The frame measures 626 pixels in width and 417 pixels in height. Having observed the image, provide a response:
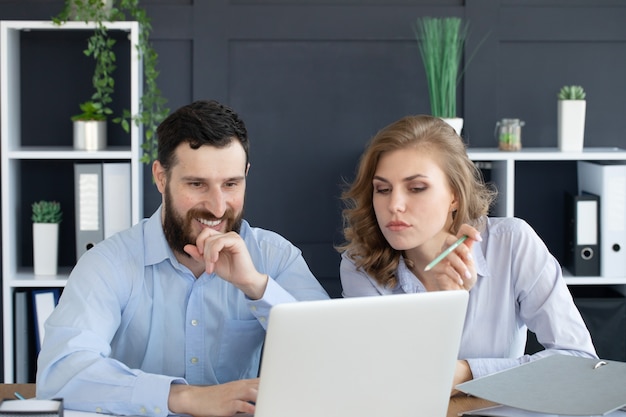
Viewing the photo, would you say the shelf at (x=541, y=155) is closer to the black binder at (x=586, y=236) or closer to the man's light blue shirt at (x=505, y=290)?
the black binder at (x=586, y=236)

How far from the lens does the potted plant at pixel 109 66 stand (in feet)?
11.6

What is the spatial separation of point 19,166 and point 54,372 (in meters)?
2.07

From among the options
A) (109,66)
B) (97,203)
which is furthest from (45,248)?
(109,66)

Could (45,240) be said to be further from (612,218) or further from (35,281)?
(612,218)

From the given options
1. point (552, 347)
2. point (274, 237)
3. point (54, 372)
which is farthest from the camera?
point (274, 237)

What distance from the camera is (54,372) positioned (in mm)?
1905

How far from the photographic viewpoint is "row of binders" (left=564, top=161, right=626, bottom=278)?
3.67 m

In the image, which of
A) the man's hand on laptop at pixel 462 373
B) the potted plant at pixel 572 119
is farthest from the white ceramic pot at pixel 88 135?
the man's hand on laptop at pixel 462 373

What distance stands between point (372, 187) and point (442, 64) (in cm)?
145

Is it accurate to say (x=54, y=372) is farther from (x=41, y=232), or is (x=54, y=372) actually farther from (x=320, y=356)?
(x=41, y=232)

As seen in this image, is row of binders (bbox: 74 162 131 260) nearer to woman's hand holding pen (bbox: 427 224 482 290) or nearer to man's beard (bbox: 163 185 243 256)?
man's beard (bbox: 163 185 243 256)

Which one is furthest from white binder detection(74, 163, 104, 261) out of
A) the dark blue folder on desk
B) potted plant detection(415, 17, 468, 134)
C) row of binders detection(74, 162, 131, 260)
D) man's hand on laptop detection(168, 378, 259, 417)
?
the dark blue folder on desk

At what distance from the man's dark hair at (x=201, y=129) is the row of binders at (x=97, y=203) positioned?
1418 mm

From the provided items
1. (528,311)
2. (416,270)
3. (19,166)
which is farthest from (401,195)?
(19,166)
